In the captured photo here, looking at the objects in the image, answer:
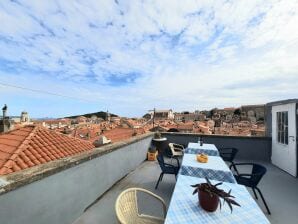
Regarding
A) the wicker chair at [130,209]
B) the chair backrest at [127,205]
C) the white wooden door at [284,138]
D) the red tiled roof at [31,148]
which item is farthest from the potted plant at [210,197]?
the white wooden door at [284,138]

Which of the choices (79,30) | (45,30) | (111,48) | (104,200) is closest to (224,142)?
(104,200)

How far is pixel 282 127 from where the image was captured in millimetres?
5609

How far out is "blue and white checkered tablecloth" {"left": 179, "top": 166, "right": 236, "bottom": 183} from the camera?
3008mm

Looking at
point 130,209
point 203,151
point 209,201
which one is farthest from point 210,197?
point 203,151

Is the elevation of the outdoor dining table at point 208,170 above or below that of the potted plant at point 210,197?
below

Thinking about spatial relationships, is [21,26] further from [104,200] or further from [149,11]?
[104,200]

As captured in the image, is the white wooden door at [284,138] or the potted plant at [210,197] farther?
the white wooden door at [284,138]

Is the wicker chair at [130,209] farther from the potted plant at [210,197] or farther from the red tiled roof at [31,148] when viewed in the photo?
the red tiled roof at [31,148]

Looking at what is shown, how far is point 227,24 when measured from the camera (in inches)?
226

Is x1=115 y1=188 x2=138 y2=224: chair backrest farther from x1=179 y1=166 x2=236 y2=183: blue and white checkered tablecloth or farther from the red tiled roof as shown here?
the red tiled roof

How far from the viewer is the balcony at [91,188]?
194 cm

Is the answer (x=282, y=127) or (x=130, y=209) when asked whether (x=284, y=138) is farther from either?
(x=130, y=209)

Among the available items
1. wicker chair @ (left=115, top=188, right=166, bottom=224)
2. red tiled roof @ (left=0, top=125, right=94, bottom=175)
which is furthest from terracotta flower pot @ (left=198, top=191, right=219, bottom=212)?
red tiled roof @ (left=0, top=125, right=94, bottom=175)

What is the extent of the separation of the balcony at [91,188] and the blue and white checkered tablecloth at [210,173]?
2.58 ft
